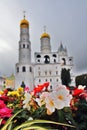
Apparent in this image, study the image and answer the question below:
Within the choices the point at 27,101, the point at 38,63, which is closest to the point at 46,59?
the point at 38,63

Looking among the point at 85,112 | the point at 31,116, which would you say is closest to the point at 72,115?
the point at 85,112

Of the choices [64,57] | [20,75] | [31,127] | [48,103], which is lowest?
[31,127]

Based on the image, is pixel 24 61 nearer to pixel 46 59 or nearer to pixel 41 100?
pixel 46 59

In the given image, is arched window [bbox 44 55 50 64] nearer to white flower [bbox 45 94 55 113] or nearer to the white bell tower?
the white bell tower

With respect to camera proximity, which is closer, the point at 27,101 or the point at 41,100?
the point at 41,100

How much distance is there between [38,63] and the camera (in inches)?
2805

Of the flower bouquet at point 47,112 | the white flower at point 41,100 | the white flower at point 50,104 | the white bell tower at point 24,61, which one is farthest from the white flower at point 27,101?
the white bell tower at point 24,61

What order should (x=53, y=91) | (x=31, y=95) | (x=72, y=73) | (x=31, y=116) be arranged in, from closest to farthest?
1. (x=53, y=91)
2. (x=31, y=116)
3. (x=31, y=95)
4. (x=72, y=73)

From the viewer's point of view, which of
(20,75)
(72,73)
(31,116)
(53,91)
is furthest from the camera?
(72,73)

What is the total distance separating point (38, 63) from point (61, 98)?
68967mm

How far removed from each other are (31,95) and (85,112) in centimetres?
53

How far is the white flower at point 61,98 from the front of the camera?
2.25 m

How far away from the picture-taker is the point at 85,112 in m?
2.52

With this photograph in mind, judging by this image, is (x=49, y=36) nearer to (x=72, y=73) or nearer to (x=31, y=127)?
(x=72, y=73)
